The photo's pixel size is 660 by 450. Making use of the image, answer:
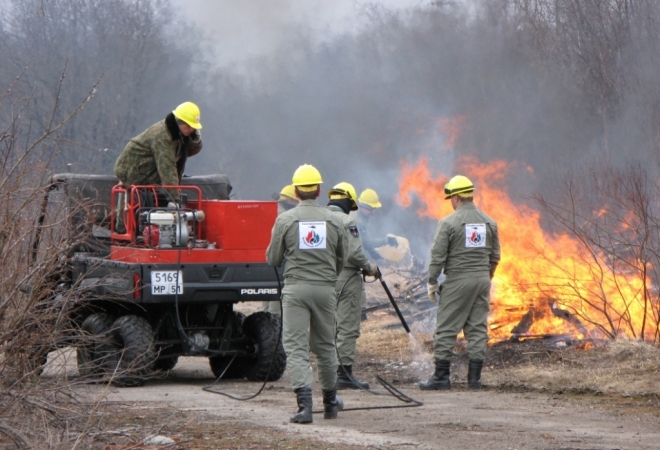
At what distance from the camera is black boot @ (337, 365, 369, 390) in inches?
357

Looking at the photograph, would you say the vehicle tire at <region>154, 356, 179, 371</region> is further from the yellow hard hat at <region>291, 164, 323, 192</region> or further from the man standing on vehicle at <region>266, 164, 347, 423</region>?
the yellow hard hat at <region>291, 164, 323, 192</region>

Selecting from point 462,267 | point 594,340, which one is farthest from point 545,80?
point 462,267

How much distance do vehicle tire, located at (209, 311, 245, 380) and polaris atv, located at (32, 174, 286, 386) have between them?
0.14ft

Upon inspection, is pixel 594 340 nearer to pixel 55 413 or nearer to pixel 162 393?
pixel 162 393

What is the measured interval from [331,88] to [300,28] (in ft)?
5.89

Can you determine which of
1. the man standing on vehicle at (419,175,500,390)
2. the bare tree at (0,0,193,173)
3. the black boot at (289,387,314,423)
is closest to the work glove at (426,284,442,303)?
the man standing on vehicle at (419,175,500,390)

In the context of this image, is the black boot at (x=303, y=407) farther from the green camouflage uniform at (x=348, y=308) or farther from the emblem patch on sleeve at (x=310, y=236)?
the green camouflage uniform at (x=348, y=308)

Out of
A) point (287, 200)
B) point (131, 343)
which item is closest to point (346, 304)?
point (131, 343)

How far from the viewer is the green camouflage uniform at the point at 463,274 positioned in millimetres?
9250

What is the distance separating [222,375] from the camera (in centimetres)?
964

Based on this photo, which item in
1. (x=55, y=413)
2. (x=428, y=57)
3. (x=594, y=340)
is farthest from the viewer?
(x=428, y=57)

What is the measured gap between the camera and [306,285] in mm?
7258

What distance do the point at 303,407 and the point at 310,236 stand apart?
1.26 meters

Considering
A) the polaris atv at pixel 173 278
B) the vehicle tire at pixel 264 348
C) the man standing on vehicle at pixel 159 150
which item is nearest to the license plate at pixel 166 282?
A: the polaris atv at pixel 173 278
